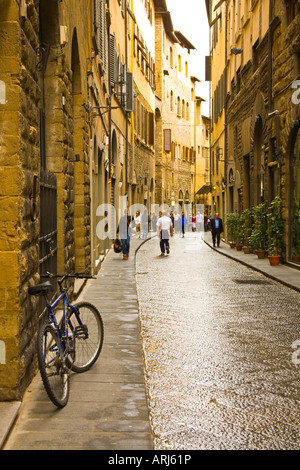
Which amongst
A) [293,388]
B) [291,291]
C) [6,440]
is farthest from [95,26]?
[6,440]

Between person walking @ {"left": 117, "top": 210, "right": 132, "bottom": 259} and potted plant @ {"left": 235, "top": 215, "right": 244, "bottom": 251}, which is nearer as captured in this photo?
person walking @ {"left": 117, "top": 210, "right": 132, "bottom": 259}

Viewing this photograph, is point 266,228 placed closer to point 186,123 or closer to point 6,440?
point 6,440

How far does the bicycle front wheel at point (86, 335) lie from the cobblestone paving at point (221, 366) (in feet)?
1.66

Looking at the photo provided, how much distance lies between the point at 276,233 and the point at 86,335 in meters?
11.2

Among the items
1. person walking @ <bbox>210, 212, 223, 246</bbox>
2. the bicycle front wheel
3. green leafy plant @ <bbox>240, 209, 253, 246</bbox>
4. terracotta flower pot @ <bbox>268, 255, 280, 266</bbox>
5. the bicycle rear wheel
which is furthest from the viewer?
person walking @ <bbox>210, 212, 223, 246</bbox>

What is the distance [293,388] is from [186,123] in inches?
2178

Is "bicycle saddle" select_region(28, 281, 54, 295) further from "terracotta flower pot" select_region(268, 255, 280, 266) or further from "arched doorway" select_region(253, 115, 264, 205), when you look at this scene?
"arched doorway" select_region(253, 115, 264, 205)

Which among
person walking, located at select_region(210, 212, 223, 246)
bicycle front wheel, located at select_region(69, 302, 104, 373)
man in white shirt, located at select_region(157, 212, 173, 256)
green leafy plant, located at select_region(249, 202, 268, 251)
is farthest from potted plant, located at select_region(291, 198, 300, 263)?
person walking, located at select_region(210, 212, 223, 246)

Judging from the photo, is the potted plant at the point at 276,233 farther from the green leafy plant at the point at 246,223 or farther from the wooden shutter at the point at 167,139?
the wooden shutter at the point at 167,139

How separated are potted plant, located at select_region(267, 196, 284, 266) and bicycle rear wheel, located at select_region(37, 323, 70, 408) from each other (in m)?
11.8

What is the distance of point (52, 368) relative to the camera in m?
4.71

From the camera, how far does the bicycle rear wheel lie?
4.49 metres

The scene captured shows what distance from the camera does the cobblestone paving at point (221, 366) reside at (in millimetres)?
4266

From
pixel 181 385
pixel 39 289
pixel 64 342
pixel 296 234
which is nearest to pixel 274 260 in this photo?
pixel 296 234
